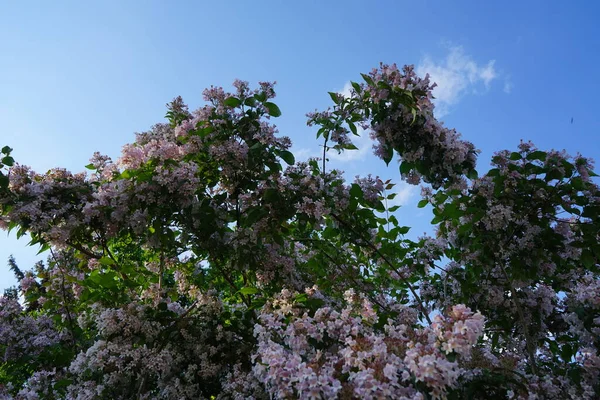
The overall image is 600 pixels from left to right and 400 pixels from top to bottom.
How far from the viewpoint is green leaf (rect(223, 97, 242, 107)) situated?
435cm

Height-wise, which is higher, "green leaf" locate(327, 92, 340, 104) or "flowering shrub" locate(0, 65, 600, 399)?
"green leaf" locate(327, 92, 340, 104)

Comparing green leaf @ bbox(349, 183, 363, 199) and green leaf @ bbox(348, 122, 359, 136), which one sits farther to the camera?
green leaf @ bbox(348, 122, 359, 136)

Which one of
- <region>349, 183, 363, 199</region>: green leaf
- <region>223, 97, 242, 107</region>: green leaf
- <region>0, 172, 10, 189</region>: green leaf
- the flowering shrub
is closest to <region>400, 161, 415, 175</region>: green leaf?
the flowering shrub

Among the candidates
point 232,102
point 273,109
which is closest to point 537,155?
point 273,109

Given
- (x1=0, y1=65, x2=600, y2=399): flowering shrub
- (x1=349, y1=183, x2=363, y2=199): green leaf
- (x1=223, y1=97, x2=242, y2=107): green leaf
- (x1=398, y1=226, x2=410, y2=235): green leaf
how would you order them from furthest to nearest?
1. (x1=398, y1=226, x2=410, y2=235): green leaf
2. (x1=349, y1=183, x2=363, y2=199): green leaf
3. (x1=223, y1=97, x2=242, y2=107): green leaf
4. (x1=0, y1=65, x2=600, y2=399): flowering shrub

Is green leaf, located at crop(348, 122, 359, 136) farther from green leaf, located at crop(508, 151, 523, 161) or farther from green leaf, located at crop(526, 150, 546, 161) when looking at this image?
green leaf, located at crop(526, 150, 546, 161)

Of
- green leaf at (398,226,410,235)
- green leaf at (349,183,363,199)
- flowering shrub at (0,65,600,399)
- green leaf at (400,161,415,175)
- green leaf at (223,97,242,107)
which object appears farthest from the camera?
green leaf at (398,226,410,235)

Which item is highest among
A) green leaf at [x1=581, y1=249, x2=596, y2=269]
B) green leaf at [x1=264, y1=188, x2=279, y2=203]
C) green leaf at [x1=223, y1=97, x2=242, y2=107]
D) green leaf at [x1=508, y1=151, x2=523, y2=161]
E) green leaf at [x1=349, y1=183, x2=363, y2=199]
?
green leaf at [x1=508, y1=151, x2=523, y2=161]

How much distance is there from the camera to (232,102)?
437 centimetres

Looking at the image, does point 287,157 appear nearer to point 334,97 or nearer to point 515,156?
point 334,97

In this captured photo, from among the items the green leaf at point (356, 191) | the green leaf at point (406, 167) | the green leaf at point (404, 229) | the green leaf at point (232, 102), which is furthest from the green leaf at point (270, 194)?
the green leaf at point (404, 229)

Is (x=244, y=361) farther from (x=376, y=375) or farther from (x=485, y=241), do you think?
(x=485, y=241)

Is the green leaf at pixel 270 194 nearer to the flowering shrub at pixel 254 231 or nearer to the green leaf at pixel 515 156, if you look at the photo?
the flowering shrub at pixel 254 231

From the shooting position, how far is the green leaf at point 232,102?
171 inches
